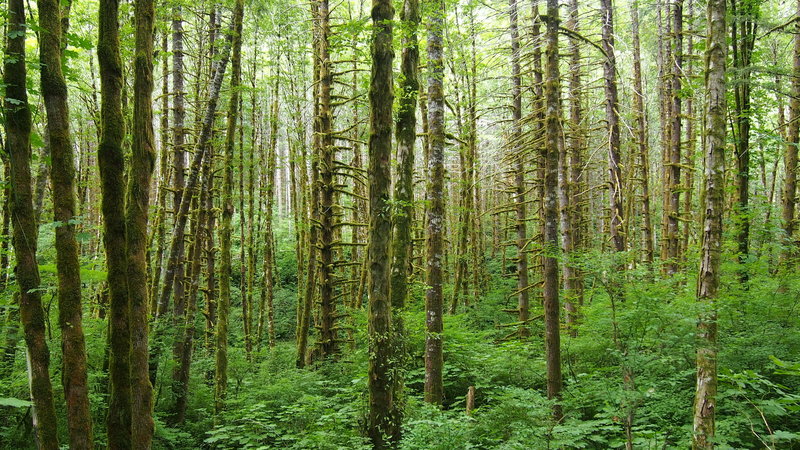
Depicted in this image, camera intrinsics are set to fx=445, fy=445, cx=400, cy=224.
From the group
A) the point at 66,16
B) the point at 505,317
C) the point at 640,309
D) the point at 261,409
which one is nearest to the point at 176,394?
the point at 261,409

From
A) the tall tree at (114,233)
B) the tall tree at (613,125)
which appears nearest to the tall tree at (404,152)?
the tall tree at (114,233)

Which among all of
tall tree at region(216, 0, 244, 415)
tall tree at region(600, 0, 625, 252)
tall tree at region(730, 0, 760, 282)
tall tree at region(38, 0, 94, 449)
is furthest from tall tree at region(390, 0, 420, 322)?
tall tree at region(730, 0, 760, 282)

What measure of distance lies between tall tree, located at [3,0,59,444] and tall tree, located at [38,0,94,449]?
0.21 m

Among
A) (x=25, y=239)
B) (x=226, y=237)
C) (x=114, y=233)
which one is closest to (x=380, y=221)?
(x=114, y=233)

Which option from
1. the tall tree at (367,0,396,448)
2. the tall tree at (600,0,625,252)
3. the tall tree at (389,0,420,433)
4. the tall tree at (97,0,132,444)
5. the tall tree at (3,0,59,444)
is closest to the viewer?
the tall tree at (3,0,59,444)

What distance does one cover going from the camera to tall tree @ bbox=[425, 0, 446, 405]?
25.9 ft

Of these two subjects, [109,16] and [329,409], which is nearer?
[109,16]

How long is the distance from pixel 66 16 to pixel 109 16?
10.5ft

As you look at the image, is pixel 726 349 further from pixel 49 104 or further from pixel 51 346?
pixel 51 346

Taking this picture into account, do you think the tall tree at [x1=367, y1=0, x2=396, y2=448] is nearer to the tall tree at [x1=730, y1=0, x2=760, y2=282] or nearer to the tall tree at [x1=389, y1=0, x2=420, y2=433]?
the tall tree at [x1=389, y1=0, x2=420, y2=433]

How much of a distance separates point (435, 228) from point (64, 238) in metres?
5.46

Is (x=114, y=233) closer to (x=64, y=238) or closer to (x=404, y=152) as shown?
(x=64, y=238)

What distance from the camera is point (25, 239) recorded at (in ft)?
13.9

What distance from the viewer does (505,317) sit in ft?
58.2
